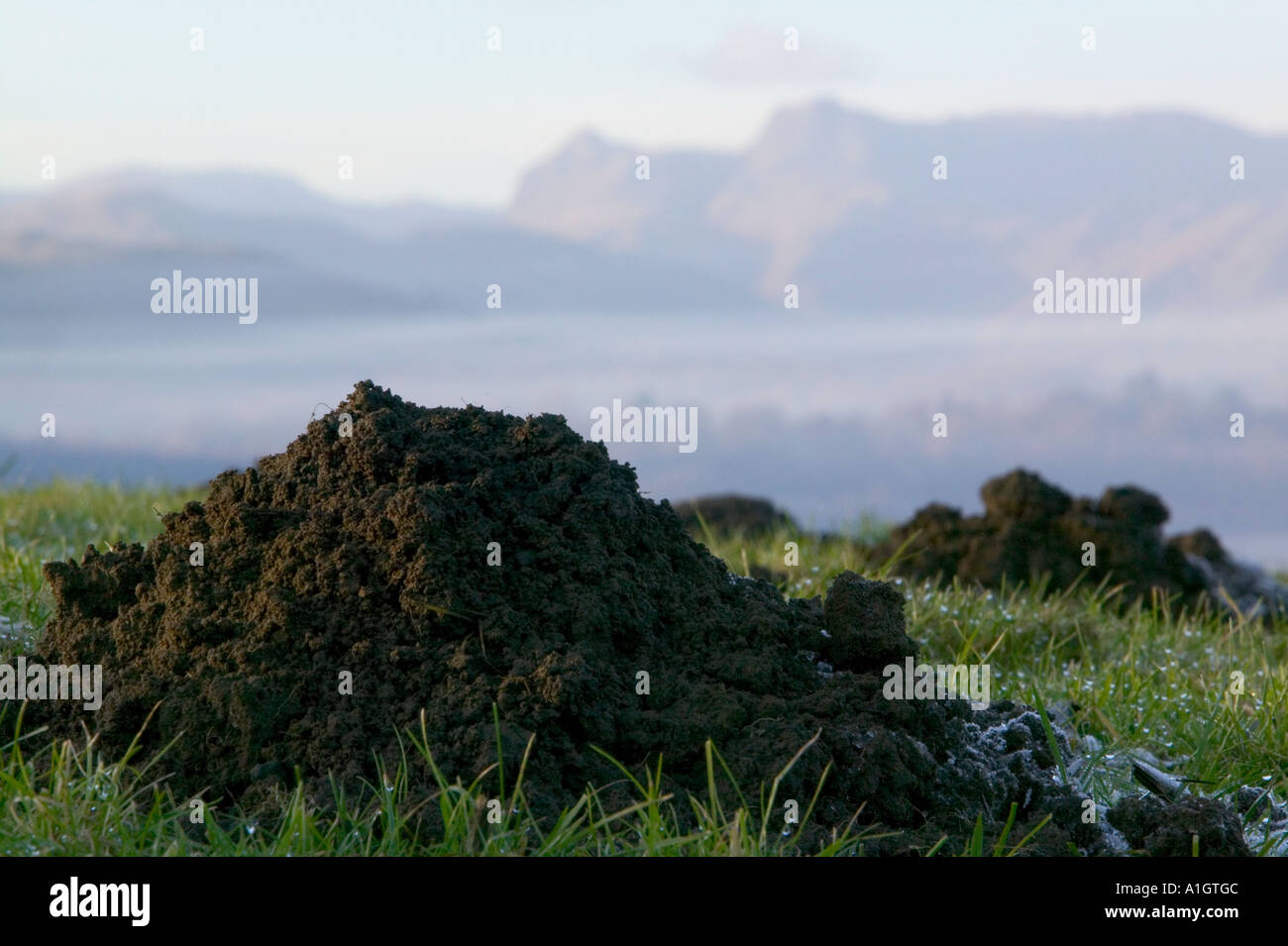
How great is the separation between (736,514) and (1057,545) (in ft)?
9.86

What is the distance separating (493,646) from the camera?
12.1 ft

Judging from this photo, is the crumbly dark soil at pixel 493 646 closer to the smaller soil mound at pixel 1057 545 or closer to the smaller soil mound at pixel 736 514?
the smaller soil mound at pixel 1057 545

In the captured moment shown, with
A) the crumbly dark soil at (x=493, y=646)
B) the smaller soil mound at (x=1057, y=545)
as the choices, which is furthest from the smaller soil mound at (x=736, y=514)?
the crumbly dark soil at (x=493, y=646)

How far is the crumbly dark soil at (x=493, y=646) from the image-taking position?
3.53 metres

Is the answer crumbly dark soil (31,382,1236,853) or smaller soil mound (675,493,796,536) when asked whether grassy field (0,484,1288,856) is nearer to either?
crumbly dark soil (31,382,1236,853)

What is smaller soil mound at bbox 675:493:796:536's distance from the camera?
10.6 metres

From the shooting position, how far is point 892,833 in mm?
3414

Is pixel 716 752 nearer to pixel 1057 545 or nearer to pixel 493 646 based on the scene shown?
pixel 493 646

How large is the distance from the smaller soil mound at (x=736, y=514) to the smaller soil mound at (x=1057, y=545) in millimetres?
1571
